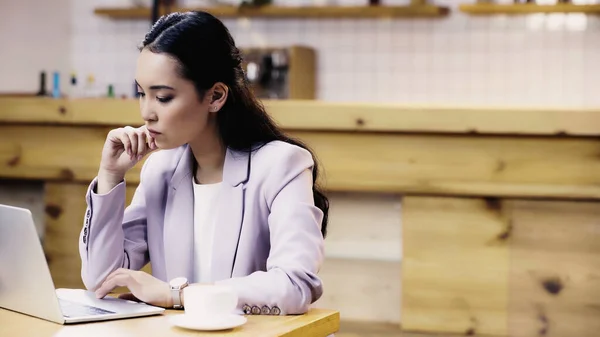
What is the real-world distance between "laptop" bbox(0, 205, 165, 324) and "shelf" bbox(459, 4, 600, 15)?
4266mm

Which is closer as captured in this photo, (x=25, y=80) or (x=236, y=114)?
(x=236, y=114)

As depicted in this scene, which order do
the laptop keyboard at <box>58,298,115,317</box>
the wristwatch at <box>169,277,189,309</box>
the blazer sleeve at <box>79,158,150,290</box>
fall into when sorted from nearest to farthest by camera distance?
the laptop keyboard at <box>58,298,115,317</box> < the wristwatch at <box>169,277,189,309</box> < the blazer sleeve at <box>79,158,150,290</box>

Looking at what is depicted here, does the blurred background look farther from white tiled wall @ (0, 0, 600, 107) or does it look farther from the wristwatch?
white tiled wall @ (0, 0, 600, 107)

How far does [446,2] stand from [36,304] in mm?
4663

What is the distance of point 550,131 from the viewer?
3084 millimetres

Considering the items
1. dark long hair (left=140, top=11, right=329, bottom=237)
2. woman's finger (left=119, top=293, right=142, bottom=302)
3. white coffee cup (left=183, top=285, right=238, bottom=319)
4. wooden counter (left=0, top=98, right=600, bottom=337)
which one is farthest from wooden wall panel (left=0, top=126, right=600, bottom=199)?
white coffee cup (left=183, top=285, right=238, bottom=319)

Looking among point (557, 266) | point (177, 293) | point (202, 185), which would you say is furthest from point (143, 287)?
point (557, 266)

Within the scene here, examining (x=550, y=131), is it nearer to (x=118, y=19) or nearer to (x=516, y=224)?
(x=516, y=224)

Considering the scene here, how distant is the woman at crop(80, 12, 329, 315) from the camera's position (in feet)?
5.66

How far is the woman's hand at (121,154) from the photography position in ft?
5.92

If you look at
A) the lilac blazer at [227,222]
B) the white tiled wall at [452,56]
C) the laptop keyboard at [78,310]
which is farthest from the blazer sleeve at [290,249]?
the white tiled wall at [452,56]

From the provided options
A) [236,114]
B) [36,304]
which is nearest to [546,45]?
[236,114]

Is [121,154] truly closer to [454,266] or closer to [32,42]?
[454,266]

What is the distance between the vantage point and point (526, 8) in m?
5.34
